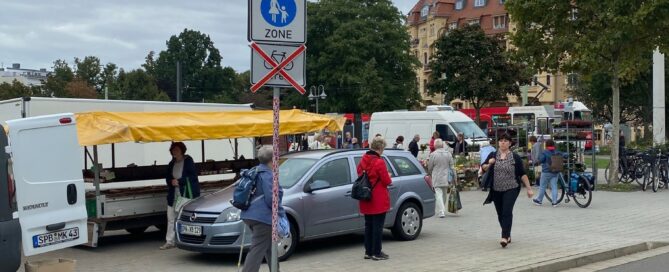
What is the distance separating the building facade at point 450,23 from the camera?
83.4 m

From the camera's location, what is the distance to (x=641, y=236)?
41.1ft

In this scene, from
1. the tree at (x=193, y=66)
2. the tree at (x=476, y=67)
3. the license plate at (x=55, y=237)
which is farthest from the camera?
the tree at (x=193, y=66)

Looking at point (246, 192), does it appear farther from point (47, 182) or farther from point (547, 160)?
point (547, 160)

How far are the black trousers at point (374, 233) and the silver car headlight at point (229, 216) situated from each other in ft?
5.69

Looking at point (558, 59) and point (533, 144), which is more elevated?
point (558, 59)

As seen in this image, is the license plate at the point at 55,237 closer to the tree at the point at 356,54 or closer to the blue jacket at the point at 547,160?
the blue jacket at the point at 547,160

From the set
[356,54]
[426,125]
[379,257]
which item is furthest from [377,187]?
[356,54]

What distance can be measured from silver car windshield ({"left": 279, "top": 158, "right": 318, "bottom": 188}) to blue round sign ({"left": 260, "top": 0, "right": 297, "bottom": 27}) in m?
3.86

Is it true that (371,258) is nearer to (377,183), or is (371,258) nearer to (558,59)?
(377,183)

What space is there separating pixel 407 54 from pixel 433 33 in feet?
118

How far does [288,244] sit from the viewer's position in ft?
33.6

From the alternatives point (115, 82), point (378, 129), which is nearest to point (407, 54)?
point (115, 82)

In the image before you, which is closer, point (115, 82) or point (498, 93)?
point (498, 93)

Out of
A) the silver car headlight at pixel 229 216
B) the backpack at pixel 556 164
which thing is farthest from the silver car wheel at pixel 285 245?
the backpack at pixel 556 164
